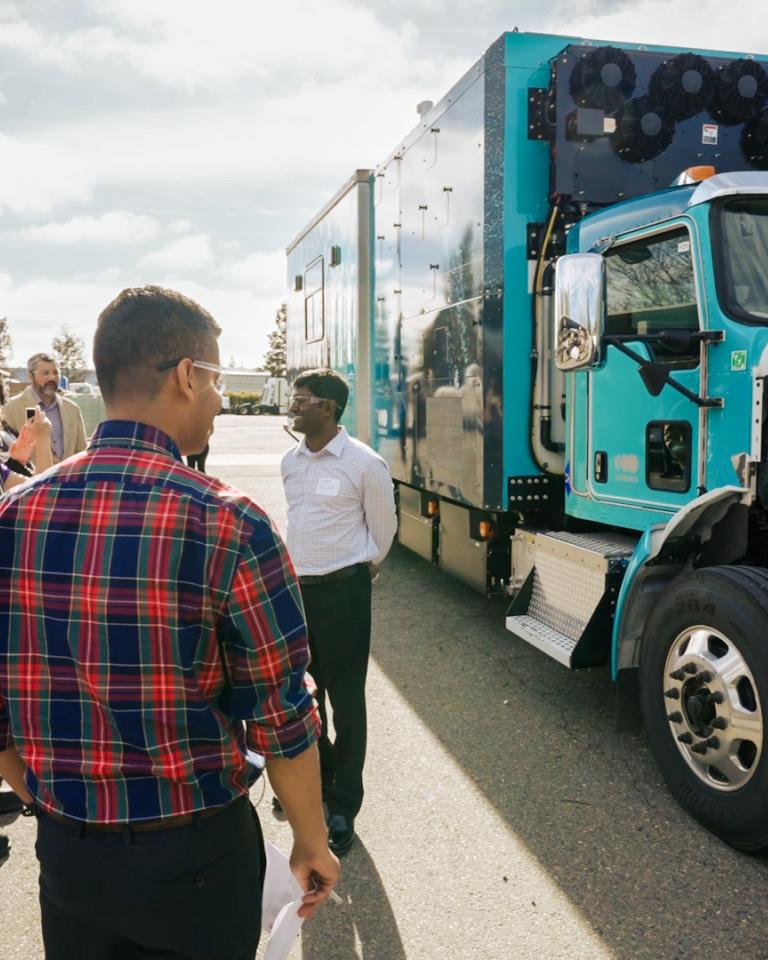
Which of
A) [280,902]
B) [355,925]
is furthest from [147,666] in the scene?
[355,925]

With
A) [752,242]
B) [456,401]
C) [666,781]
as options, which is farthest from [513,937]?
[456,401]

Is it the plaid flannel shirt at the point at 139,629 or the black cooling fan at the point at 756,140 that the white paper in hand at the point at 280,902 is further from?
the black cooling fan at the point at 756,140

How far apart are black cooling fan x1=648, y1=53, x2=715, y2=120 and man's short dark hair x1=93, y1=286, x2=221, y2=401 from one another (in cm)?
420

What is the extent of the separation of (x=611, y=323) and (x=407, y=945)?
3.02 meters

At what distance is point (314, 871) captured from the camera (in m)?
1.63

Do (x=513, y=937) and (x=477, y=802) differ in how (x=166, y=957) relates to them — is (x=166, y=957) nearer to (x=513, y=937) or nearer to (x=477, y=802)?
(x=513, y=937)

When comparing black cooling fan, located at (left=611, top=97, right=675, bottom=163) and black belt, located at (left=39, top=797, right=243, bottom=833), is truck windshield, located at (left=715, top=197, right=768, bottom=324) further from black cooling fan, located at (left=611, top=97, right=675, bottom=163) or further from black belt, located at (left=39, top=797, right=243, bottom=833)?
black belt, located at (left=39, top=797, right=243, bottom=833)

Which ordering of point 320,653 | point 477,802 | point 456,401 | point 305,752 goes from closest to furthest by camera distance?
point 305,752, point 320,653, point 477,802, point 456,401

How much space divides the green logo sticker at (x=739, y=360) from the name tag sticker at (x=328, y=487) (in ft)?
5.71

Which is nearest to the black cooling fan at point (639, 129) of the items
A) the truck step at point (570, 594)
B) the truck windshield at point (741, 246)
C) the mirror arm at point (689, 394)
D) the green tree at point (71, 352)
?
the truck windshield at point (741, 246)

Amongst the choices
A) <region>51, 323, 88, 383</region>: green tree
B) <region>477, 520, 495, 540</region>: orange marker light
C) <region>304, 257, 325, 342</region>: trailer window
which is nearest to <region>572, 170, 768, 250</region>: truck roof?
<region>477, 520, 495, 540</region>: orange marker light

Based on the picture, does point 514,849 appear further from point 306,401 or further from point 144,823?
point 144,823

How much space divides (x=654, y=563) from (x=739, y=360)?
0.99 metres

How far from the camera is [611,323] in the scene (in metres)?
4.40
